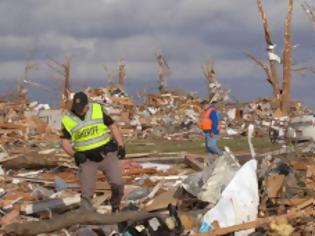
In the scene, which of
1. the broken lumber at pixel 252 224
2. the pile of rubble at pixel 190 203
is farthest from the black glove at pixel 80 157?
the broken lumber at pixel 252 224

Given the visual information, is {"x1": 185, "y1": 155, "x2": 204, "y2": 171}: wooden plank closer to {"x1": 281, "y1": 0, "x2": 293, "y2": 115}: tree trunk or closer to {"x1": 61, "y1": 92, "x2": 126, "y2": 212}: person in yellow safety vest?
{"x1": 61, "y1": 92, "x2": 126, "y2": 212}: person in yellow safety vest

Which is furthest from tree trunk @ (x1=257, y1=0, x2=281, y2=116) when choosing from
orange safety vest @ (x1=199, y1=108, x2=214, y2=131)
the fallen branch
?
the fallen branch

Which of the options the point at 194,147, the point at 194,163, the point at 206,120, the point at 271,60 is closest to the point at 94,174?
the point at 206,120

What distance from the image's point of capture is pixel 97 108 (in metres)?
9.65

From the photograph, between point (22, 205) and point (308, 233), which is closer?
point (308, 233)

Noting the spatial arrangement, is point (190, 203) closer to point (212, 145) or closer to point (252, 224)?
point (252, 224)

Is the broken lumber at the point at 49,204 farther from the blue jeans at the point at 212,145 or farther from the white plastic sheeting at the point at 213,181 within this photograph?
the blue jeans at the point at 212,145

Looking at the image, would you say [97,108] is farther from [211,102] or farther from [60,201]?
[211,102]

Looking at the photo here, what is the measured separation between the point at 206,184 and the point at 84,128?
6.05 feet

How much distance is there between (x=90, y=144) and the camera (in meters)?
9.48

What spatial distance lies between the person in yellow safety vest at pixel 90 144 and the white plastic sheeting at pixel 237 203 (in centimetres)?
147

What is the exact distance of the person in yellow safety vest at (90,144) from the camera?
9477 millimetres

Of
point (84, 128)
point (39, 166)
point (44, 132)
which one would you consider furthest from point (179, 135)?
point (84, 128)

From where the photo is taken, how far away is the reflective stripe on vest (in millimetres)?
9477
